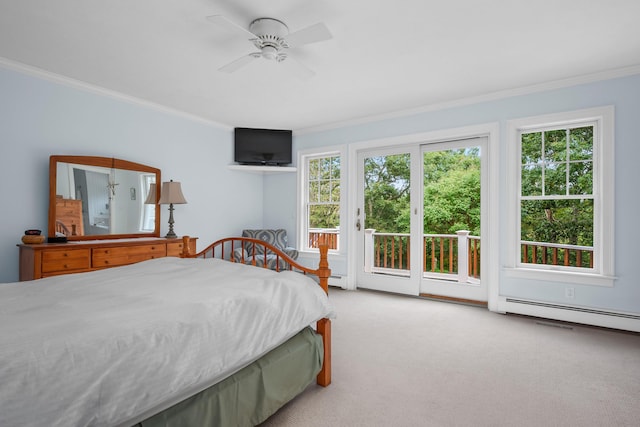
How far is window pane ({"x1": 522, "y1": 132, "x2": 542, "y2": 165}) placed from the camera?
3643 mm

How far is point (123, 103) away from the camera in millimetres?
3828

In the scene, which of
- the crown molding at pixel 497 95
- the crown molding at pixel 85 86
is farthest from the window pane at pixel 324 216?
the crown molding at pixel 85 86

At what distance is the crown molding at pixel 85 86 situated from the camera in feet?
9.89

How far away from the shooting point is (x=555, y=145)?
3557mm

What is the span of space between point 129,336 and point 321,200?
422 cm

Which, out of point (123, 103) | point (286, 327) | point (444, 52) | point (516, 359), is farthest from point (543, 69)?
point (123, 103)

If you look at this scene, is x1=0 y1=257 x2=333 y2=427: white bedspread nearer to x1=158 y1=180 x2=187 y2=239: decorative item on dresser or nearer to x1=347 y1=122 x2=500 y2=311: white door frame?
x1=158 y1=180 x2=187 y2=239: decorative item on dresser

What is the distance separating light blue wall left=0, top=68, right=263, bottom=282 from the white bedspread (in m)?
1.82

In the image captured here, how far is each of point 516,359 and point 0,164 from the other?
4656 millimetres

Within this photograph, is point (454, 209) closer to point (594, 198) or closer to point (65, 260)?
point (594, 198)

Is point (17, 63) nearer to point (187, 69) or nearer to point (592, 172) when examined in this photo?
point (187, 69)

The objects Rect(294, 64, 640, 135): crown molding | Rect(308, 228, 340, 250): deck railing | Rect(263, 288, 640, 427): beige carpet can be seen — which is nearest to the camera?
Rect(263, 288, 640, 427): beige carpet

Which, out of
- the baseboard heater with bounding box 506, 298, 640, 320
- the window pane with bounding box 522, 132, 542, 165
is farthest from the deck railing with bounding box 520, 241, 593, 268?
the window pane with bounding box 522, 132, 542, 165

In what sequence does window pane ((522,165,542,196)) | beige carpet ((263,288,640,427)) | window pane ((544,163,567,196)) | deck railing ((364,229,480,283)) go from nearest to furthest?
beige carpet ((263,288,640,427)) < window pane ((544,163,567,196)) < window pane ((522,165,542,196)) < deck railing ((364,229,480,283))
